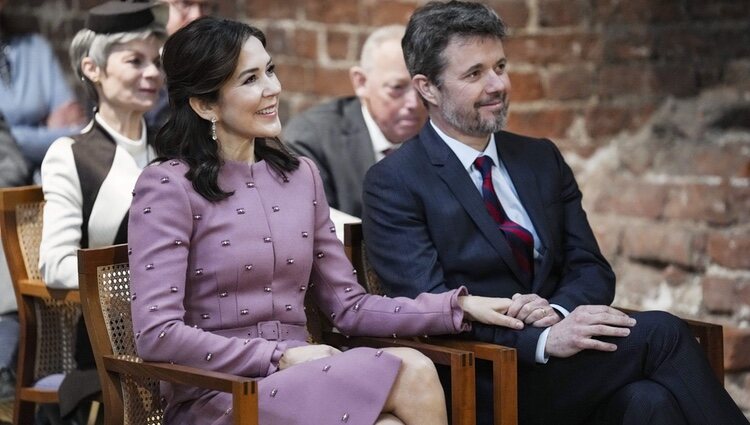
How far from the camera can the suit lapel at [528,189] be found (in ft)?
11.6

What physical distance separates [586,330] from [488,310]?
0.23m

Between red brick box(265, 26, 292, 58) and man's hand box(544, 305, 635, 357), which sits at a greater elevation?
red brick box(265, 26, 292, 58)

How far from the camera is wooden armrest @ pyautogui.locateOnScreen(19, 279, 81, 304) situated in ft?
11.9

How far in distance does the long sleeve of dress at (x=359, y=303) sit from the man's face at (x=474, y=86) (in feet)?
1.45

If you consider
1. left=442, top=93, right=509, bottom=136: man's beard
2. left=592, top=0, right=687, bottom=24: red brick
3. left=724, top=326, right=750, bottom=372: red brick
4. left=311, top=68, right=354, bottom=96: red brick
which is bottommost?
left=724, top=326, right=750, bottom=372: red brick

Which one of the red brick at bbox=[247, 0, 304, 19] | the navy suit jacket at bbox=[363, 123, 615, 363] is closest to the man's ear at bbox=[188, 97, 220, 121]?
the navy suit jacket at bbox=[363, 123, 615, 363]

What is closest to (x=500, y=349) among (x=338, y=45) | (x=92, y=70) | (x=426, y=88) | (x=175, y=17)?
(x=426, y=88)

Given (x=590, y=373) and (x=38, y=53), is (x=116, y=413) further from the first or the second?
(x=38, y=53)

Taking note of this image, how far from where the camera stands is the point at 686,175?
15.9 ft

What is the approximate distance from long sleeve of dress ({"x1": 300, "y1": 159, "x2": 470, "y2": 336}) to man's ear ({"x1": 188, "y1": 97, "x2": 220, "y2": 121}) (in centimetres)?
29

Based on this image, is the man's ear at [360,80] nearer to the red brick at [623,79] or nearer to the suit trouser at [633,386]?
the red brick at [623,79]

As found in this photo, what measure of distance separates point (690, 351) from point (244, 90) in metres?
1.17

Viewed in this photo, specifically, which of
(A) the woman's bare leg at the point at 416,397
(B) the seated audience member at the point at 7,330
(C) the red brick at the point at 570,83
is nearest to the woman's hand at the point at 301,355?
(A) the woman's bare leg at the point at 416,397

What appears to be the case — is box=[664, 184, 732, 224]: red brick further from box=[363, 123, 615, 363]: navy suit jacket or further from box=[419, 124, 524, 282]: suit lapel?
box=[419, 124, 524, 282]: suit lapel
